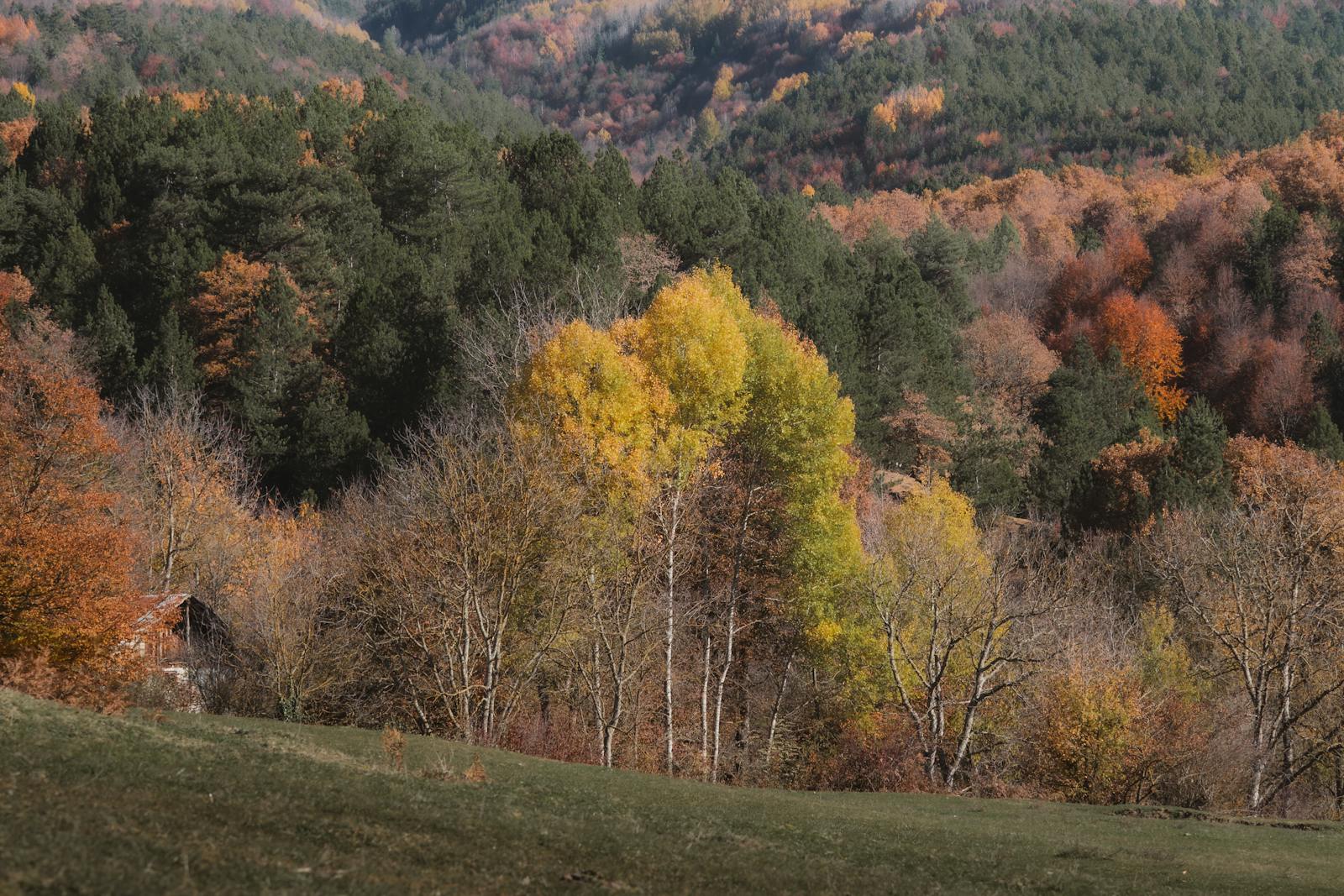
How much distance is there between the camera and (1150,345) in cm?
11512

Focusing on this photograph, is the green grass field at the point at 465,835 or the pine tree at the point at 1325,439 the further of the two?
the pine tree at the point at 1325,439

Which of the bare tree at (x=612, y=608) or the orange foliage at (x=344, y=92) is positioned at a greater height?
the orange foliage at (x=344, y=92)

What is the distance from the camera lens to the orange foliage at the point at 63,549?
34125 millimetres

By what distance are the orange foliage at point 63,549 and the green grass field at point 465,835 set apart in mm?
9171

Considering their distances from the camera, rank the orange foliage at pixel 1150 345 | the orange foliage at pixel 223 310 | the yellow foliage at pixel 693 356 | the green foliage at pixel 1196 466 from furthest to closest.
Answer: the orange foliage at pixel 1150 345, the green foliage at pixel 1196 466, the orange foliage at pixel 223 310, the yellow foliage at pixel 693 356

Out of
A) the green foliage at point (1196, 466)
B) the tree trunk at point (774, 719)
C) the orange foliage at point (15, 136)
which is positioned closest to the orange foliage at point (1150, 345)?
the green foliage at point (1196, 466)

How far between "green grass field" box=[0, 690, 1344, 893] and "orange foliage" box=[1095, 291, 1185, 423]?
89.7m

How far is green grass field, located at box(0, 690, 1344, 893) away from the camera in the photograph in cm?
1166

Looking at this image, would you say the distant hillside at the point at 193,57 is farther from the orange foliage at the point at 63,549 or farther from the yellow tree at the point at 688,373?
the yellow tree at the point at 688,373

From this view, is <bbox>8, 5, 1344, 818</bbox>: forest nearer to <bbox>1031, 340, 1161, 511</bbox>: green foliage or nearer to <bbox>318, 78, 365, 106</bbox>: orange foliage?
<bbox>1031, 340, 1161, 511</bbox>: green foliage

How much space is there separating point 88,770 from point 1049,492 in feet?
256

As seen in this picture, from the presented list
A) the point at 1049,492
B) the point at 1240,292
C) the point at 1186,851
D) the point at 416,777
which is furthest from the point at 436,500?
the point at 1240,292

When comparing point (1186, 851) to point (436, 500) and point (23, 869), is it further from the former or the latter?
point (436, 500)

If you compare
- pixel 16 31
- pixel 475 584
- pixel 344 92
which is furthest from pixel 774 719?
pixel 16 31
